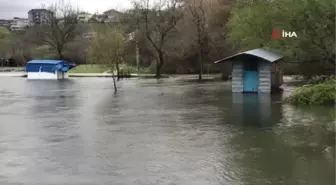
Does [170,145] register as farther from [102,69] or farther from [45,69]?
[102,69]

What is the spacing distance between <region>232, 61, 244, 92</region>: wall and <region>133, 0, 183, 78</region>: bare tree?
67.6ft

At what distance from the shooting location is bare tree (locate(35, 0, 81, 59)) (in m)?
64.1

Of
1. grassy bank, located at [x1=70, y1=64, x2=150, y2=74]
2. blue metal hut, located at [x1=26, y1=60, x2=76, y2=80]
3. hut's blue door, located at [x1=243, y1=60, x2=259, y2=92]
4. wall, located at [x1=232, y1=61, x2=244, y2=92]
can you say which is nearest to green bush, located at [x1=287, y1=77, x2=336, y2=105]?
hut's blue door, located at [x1=243, y1=60, x2=259, y2=92]

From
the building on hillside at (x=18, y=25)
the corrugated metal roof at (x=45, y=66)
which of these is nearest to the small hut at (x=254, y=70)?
the corrugated metal roof at (x=45, y=66)

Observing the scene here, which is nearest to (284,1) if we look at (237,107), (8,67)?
(237,107)

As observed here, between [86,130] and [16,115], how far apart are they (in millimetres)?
4826

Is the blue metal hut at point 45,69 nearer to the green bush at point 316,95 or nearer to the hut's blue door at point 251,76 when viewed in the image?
the hut's blue door at point 251,76

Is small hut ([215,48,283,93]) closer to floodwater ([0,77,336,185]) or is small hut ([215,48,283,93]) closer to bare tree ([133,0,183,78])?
floodwater ([0,77,336,185])

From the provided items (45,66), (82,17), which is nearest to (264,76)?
(45,66)

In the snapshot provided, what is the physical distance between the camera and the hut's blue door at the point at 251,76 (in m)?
22.4

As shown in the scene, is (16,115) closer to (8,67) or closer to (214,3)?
(214,3)

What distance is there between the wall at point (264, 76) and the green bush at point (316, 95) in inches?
159

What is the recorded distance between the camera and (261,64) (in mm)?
21922

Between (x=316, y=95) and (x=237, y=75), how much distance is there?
622 cm
